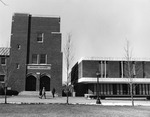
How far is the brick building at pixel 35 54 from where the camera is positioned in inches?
1640

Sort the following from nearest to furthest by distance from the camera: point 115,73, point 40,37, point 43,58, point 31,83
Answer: point 31,83 → point 43,58 → point 40,37 → point 115,73

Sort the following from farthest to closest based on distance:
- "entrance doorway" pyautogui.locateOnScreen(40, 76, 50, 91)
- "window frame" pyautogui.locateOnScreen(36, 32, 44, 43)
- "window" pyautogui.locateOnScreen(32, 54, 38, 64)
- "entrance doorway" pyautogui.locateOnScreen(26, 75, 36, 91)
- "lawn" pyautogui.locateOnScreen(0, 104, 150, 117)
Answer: "window frame" pyautogui.locateOnScreen(36, 32, 44, 43), "window" pyautogui.locateOnScreen(32, 54, 38, 64), "entrance doorway" pyautogui.locateOnScreen(40, 76, 50, 91), "entrance doorway" pyautogui.locateOnScreen(26, 75, 36, 91), "lawn" pyautogui.locateOnScreen(0, 104, 150, 117)

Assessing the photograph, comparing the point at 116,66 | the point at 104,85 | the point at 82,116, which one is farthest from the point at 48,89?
the point at 82,116

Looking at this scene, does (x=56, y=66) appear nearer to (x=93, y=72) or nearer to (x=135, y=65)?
Result: (x=93, y=72)

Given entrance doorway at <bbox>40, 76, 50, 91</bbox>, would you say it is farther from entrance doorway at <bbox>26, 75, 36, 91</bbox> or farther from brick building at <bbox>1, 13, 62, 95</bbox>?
entrance doorway at <bbox>26, 75, 36, 91</bbox>

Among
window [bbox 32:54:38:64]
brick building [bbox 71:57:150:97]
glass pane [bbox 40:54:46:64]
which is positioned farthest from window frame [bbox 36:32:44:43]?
brick building [bbox 71:57:150:97]

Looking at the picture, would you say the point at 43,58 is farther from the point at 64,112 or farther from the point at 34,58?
the point at 64,112

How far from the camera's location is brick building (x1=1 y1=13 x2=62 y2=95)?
41.7 m

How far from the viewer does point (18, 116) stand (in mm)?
11570

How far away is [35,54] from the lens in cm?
4306

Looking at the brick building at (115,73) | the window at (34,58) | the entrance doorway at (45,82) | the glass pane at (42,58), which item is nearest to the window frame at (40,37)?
the glass pane at (42,58)

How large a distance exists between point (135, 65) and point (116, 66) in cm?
404

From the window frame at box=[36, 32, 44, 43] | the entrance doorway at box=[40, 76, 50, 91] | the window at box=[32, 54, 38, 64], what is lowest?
the entrance doorway at box=[40, 76, 50, 91]

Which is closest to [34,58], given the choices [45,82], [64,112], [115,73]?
[45,82]
